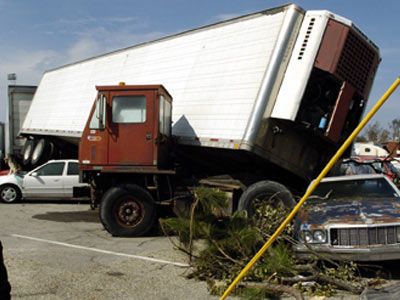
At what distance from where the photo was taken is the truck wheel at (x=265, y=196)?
376 inches

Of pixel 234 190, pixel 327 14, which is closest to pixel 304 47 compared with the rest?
pixel 327 14

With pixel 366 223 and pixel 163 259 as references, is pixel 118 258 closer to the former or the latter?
pixel 163 259

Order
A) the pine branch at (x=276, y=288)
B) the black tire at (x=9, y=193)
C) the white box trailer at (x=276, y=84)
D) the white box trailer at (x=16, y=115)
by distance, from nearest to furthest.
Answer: the pine branch at (x=276, y=288) → the white box trailer at (x=276, y=84) → the black tire at (x=9, y=193) → the white box trailer at (x=16, y=115)

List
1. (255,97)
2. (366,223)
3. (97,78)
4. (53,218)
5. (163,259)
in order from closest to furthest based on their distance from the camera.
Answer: (366,223)
(163,259)
(255,97)
(53,218)
(97,78)

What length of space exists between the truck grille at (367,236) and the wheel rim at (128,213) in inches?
174

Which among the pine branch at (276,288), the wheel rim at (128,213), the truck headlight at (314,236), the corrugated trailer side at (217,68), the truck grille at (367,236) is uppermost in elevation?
the corrugated trailer side at (217,68)

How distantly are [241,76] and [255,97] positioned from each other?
0.73 metres

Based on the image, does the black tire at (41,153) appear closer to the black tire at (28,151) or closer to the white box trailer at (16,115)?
the black tire at (28,151)

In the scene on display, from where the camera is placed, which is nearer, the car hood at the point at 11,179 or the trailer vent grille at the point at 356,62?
the trailer vent grille at the point at 356,62

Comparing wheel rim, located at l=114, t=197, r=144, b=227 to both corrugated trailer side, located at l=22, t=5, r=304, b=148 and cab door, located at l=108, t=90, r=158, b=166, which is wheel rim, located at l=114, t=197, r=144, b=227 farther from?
corrugated trailer side, located at l=22, t=5, r=304, b=148

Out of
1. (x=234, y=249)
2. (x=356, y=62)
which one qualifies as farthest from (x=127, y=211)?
(x=356, y=62)

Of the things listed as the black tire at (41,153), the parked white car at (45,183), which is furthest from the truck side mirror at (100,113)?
the black tire at (41,153)

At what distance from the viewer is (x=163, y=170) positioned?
1012 cm

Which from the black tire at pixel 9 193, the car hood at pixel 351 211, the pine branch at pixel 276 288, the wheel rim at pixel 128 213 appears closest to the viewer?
the pine branch at pixel 276 288
